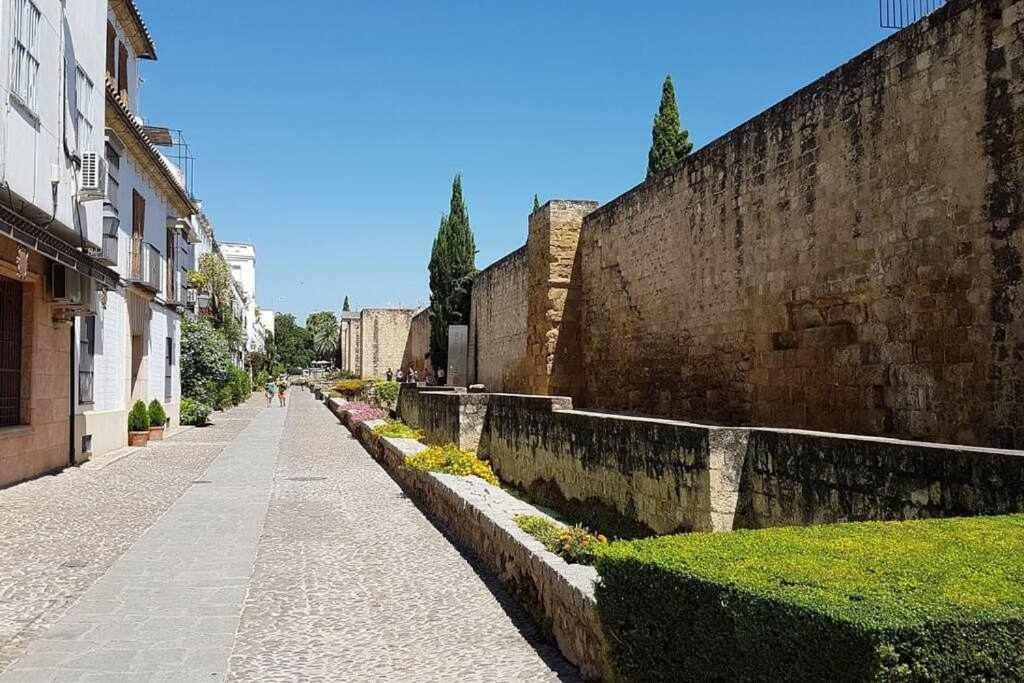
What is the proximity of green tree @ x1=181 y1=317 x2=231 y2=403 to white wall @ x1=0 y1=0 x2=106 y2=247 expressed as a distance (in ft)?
43.9

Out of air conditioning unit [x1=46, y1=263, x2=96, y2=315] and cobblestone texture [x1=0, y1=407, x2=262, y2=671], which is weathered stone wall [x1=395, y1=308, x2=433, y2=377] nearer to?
cobblestone texture [x1=0, y1=407, x2=262, y2=671]

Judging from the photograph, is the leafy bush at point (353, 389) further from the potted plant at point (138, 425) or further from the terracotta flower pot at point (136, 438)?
the terracotta flower pot at point (136, 438)

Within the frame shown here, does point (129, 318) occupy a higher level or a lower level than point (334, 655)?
higher

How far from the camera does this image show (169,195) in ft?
68.8

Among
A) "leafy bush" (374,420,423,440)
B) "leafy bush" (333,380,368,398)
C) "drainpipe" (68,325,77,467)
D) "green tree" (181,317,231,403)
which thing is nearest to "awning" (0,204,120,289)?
"drainpipe" (68,325,77,467)

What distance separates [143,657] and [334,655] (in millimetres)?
1014

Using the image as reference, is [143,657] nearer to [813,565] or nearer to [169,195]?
[813,565]

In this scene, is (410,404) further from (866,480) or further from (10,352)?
(866,480)

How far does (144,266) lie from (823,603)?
59.5 ft

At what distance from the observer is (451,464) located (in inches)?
406

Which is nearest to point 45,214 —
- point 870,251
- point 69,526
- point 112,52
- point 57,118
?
point 57,118

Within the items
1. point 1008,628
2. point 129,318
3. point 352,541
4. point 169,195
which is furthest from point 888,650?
point 169,195

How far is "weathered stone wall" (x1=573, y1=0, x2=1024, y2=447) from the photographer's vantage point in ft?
21.9

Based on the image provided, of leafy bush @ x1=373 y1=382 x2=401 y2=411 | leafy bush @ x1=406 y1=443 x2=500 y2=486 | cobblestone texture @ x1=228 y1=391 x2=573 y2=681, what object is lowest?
cobblestone texture @ x1=228 y1=391 x2=573 y2=681
